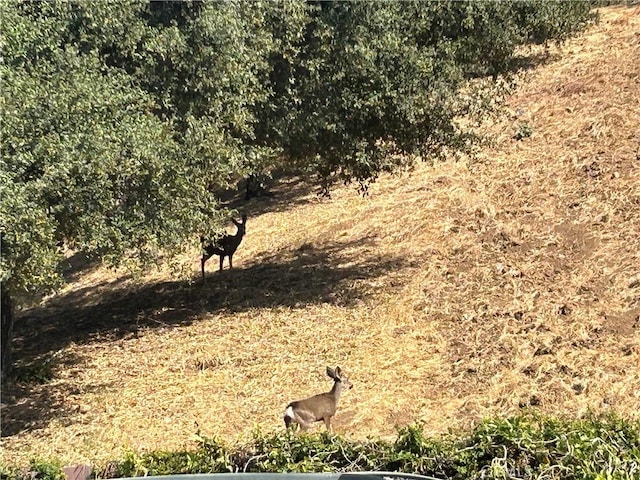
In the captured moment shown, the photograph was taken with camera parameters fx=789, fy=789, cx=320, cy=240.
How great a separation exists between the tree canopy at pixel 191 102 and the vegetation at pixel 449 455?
377 cm

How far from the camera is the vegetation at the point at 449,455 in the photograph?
14.5ft

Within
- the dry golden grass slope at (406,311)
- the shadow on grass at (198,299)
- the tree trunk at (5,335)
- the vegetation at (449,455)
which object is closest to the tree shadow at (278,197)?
the dry golden grass slope at (406,311)

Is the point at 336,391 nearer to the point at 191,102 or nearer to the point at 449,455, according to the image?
the point at 449,455

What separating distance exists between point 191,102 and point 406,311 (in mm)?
4396

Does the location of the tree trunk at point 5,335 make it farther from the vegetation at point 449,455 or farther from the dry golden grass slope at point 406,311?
the vegetation at point 449,455

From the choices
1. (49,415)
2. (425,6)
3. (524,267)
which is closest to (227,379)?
(49,415)

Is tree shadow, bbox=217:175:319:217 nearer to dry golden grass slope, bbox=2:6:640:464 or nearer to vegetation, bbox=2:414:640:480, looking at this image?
dry golden grass slope, bbox=2:6:640:464

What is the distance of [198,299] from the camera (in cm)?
1441

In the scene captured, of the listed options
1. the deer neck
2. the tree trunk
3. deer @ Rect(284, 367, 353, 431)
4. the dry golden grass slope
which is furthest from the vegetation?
the tree trunk

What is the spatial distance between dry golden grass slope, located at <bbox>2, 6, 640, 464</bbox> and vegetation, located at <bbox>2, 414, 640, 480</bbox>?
3647mm

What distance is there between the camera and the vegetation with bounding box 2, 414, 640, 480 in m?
4.41

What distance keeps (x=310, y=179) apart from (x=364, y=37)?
903 cm

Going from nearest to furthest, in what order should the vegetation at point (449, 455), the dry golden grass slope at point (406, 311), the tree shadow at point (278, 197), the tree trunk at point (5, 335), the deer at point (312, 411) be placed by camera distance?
the vegetation at point (449, 455) < the deer at point (312, 411) < the dry golden grass slope at point (406, 311) < the tree trunk at point (5, 335) < the tree shadow at point (278, 197)

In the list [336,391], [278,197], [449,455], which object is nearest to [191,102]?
[336,391]
